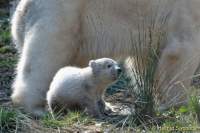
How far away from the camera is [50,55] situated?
6.77 meters

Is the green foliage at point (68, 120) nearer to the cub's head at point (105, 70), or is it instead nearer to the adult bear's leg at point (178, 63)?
the cub's head at point (105, 70)

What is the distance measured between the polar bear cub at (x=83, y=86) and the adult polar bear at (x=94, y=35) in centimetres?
36

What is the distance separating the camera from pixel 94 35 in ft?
23.4

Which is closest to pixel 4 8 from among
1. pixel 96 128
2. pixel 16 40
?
pixel 16 40

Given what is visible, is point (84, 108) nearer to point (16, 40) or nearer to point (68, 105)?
point (68, 105)

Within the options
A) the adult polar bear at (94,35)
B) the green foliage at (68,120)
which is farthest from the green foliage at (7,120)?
the adult polar bear at (94,35)

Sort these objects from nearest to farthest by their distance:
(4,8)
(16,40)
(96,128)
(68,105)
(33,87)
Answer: (96,128), (68,105), (33,87), (16,40), (4,8)

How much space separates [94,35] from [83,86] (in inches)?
37.4

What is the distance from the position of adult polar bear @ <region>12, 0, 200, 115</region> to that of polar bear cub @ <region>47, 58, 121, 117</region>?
0.36 m

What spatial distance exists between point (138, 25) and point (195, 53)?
672mm

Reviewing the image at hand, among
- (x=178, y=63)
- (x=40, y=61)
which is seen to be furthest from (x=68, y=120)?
(x=178, y=63)

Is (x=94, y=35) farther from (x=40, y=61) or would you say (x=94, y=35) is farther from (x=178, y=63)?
(x=178, y=63)

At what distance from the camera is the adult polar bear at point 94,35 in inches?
265

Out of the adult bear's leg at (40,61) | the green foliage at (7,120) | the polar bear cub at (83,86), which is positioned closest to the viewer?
the green foliage at (7,120)
